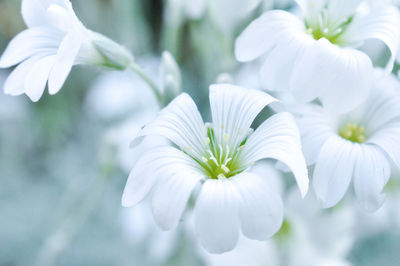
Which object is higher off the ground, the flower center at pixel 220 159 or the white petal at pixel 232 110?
the white petal at pixel 232 110

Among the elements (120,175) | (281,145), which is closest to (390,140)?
(281,145)

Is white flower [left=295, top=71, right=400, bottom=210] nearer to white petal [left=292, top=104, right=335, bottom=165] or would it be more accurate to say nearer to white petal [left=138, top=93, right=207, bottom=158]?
Answer: white petal [left=292, top=104, right=335, bottom=165]

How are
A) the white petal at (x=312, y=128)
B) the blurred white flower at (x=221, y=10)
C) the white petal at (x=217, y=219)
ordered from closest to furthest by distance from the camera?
the white petal at (x=217, y=219), the white petal at (x=312, y=128), the blurred white flower at (x=221, y=10)

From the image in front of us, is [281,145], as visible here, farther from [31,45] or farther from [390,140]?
[31,45]

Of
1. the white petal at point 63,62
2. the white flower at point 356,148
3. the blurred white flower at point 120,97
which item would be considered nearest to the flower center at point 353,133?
the white flower at point 356,148

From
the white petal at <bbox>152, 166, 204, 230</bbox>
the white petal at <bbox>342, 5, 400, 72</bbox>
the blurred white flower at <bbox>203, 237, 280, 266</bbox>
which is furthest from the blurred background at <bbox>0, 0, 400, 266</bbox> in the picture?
the white petal at <bbox>152, 166, 204, 230</bbox>

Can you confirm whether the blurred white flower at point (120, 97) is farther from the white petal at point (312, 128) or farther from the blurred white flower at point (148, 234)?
the white petal at point (312, 128)
